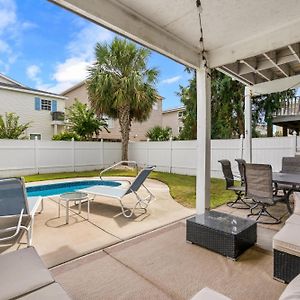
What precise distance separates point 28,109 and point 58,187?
9118 mm

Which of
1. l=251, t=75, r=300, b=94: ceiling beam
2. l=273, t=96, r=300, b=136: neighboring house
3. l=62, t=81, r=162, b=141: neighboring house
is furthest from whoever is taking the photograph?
l=62, t=81, r=162, b=141: neighboring house

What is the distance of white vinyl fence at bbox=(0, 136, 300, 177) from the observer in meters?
8.23

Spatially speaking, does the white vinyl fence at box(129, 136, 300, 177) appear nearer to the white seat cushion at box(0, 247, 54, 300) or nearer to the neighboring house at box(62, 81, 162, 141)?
the neighboring house at box(62, 81, 162, 141)

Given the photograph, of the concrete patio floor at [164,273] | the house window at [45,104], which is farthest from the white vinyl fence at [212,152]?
the house window at [45,104]

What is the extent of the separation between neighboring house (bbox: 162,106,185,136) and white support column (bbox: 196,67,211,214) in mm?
17178

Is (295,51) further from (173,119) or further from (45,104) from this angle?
(173,119)

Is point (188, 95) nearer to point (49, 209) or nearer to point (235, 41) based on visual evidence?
point (235, 41)

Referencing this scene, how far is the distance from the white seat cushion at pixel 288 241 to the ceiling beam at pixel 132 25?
9.99 ft

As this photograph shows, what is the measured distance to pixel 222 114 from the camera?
501 inches

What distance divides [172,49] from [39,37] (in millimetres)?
13436

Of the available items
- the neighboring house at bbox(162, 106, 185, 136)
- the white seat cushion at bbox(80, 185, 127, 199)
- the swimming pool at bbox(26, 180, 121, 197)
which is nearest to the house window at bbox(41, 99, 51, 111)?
the swimming pool at bbox(26, 180, 121, 197)

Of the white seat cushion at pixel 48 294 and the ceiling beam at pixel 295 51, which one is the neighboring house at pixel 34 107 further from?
the white seat cushion at pixel 48 294

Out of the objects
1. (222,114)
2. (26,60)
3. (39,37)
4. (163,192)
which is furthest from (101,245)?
(26,60)

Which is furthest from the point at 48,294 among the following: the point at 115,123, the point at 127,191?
the point at 115,123
